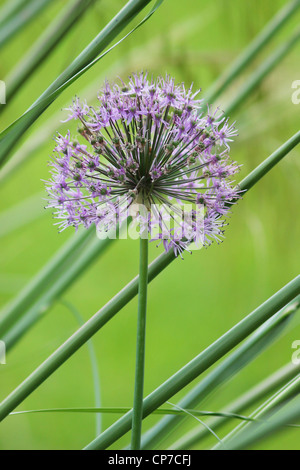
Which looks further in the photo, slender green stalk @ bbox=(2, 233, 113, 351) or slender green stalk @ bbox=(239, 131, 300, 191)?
slender green stalk @ bbox=(2, 233, 113, 351)

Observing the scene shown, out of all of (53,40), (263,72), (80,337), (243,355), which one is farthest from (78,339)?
(263,72)

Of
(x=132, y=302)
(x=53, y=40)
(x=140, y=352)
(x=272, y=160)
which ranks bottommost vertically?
(x=140, y=352)

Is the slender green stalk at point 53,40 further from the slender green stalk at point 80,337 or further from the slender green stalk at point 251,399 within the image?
the slender green stalk at point 251,399

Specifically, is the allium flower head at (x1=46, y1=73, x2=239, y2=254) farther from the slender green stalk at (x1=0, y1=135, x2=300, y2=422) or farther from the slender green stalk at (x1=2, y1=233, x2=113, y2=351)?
the slender green stalk at (x1=2, y1=233, x2=113, y2=351)

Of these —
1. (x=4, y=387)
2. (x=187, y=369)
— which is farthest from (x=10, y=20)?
(x=4, y=387)

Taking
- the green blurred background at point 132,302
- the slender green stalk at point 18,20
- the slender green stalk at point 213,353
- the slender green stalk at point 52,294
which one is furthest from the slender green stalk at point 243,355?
the green blurred background at point 132,302
